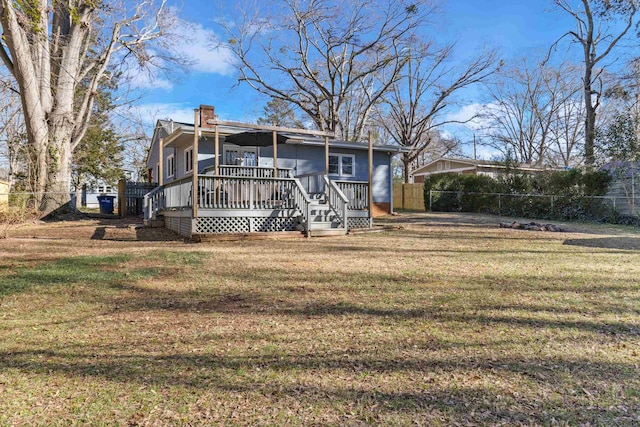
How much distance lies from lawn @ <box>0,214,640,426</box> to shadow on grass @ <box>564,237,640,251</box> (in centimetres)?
194

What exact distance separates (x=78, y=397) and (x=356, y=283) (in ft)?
11.3

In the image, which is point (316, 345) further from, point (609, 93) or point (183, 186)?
point (609, 93)

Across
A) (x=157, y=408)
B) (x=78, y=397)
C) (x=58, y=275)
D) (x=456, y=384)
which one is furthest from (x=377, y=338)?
(x=58, y=275)

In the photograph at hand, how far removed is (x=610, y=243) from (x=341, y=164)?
9936 millimetres

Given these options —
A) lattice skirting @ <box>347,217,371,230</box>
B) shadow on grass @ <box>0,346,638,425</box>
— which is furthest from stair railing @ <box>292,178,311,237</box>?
shadow on grass @ <box>0,346,638,425</box>

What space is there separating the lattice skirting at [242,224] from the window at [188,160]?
6.17 meters

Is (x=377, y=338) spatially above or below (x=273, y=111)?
below

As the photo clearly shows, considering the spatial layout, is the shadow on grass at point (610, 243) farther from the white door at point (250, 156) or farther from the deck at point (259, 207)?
the white door at point (250, 156)

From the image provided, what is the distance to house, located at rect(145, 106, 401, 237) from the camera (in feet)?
32.0

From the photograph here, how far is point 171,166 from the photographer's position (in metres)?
18.5

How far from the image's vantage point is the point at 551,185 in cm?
1614

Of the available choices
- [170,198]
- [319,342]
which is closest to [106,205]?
[170,198]

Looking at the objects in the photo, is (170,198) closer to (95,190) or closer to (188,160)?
(188,160)

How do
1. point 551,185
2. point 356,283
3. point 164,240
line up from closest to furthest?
point 356,283 → point 164,240 → point 551,185
